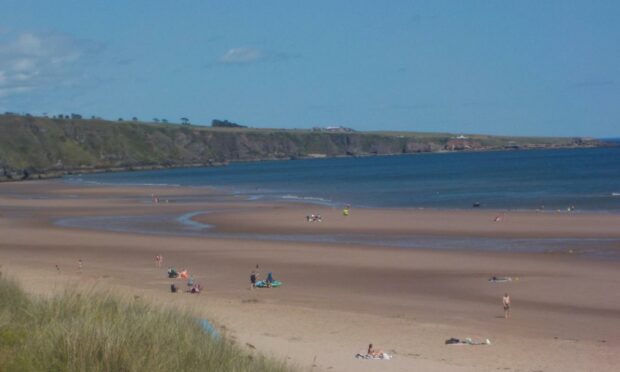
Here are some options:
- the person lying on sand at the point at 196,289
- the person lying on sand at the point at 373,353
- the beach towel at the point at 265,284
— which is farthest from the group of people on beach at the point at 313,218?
the person lying on sand at the point at 373,353

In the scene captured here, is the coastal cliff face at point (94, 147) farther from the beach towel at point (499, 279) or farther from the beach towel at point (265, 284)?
the beach towel at point (499, 279)

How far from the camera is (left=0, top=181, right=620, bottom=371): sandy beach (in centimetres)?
1509

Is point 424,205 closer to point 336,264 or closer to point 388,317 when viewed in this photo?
point 336,264

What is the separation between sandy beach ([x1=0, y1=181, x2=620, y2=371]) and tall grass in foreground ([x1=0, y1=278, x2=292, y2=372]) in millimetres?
3318

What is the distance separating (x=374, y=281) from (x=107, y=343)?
18.2m

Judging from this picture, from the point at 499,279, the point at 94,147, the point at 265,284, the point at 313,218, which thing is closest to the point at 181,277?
the point at 265,284

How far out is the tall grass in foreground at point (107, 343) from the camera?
7039 mm

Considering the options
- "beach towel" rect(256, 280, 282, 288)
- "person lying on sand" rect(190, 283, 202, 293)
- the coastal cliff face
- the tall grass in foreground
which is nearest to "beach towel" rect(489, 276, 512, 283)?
"beach towel" rect(256, 280, 282, 288)

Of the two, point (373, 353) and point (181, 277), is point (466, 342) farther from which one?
point (181, 277)

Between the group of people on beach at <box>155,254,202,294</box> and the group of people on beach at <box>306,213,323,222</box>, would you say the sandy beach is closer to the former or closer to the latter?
the group of people on beach at <box>155,254,202,294</box>

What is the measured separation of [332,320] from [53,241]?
21857 millimetres

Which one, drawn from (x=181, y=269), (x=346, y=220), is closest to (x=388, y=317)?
(x=181, y=269)

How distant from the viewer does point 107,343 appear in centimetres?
708

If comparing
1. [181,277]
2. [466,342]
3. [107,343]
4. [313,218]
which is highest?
[107,343]
